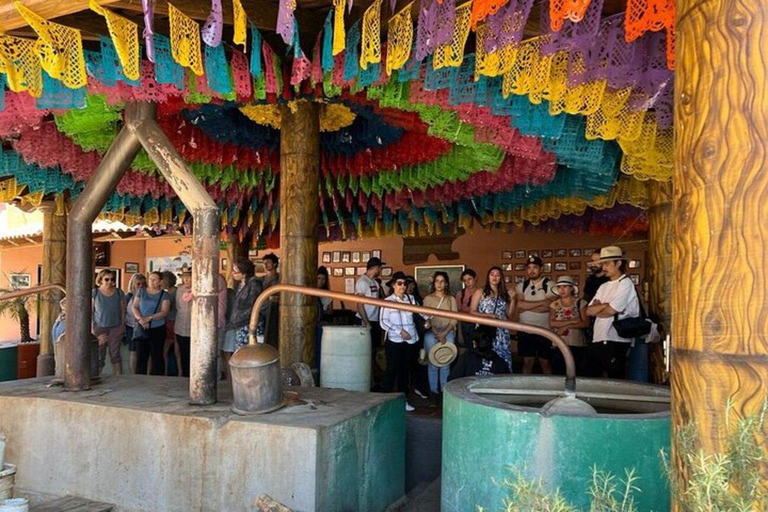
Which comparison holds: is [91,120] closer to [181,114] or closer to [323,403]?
[181,114]

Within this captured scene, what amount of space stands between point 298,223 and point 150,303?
2760 millimetres

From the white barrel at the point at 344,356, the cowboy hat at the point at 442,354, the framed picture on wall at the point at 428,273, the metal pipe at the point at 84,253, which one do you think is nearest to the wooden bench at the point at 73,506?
the metal pipe at the point at 84,253

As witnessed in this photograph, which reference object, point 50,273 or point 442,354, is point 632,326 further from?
point 50,273

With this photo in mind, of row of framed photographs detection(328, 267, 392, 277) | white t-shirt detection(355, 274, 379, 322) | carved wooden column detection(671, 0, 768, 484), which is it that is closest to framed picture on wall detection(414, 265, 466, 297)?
row of framed photographs detection(328, 267, 392, 277)

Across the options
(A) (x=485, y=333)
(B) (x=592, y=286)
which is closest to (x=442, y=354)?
(A) (x=485, y=333)

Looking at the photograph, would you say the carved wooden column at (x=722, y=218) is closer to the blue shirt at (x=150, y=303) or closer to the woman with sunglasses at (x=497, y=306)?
the woman with sunglasses at (x=497, y=306)

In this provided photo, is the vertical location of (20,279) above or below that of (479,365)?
above

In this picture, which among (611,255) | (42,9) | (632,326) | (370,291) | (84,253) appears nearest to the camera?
(42,9)

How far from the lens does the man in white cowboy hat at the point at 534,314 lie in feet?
21.8

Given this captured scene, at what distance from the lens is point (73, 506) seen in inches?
151

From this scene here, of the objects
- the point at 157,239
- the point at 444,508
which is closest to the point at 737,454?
the point at 444,508

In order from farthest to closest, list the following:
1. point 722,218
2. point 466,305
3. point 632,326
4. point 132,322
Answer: point 132,322 < point 466,305 < point 632,326 < point 722,218

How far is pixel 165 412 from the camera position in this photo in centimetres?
378

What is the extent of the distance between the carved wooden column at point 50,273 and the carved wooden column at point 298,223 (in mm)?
5201
